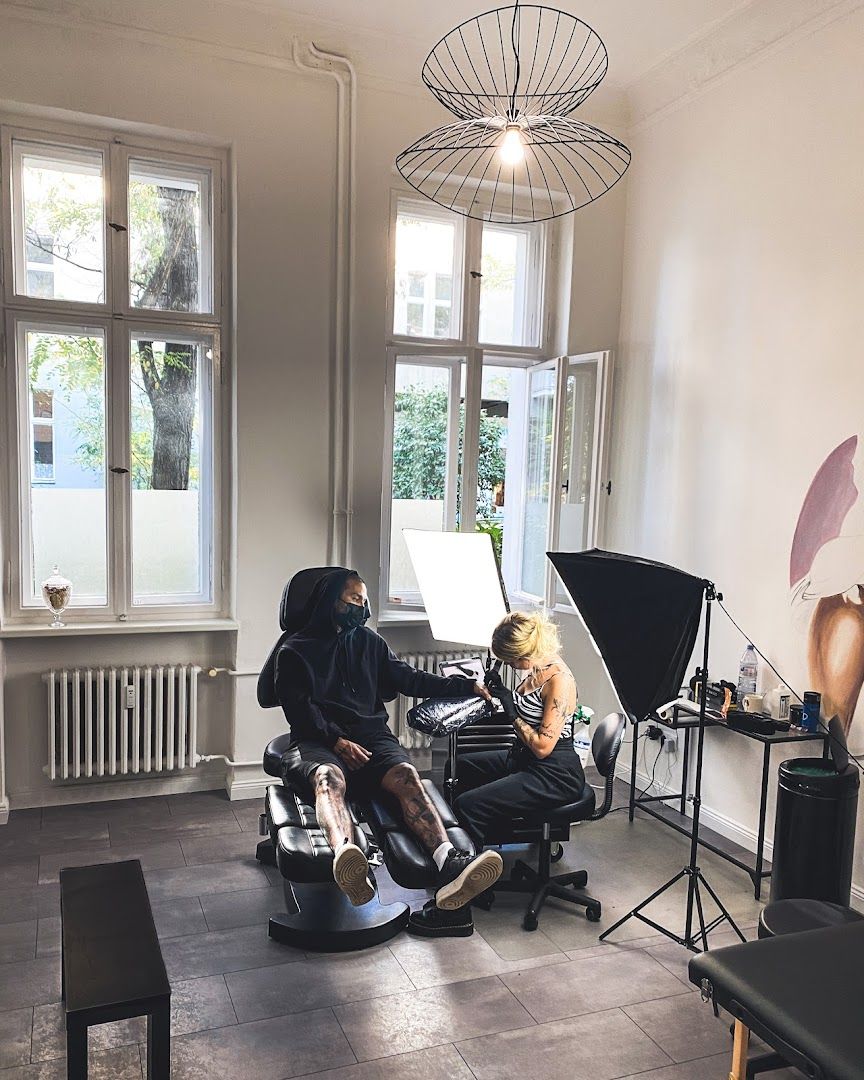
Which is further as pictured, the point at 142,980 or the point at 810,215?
the point at 810,215

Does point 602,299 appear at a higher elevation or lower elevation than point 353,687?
higher

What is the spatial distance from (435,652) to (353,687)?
124 centimetres

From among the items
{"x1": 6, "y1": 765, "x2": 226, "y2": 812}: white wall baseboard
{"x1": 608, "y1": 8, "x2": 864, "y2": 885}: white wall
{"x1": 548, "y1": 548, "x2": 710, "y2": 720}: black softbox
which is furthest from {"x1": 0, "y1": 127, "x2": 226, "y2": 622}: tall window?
{"x1": 608, "y1": 8, "x2": 864, "y2": 885}: white wall

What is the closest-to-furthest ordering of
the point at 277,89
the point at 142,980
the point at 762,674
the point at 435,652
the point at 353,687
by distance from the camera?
the point at 142,980, the point at 353,687, the point at 762,674, the point at 277,89, the point at 435,652

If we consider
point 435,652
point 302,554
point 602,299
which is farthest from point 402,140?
point 435,652

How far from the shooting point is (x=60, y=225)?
427 cm

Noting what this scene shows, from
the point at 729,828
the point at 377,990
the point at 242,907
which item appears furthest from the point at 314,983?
the point at 729,828

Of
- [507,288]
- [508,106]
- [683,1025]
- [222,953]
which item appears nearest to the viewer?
[683,1025]

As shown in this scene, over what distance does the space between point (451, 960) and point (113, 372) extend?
3.09 m

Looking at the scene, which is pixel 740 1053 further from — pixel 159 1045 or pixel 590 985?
pixel 159 1045

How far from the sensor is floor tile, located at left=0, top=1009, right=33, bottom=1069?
2.48m

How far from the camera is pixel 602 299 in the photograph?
16.6ft

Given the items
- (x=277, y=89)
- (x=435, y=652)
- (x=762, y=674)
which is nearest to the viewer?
(x=762, y=674)

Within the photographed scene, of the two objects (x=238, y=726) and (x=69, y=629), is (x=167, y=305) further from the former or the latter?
(x=238, y=726)
